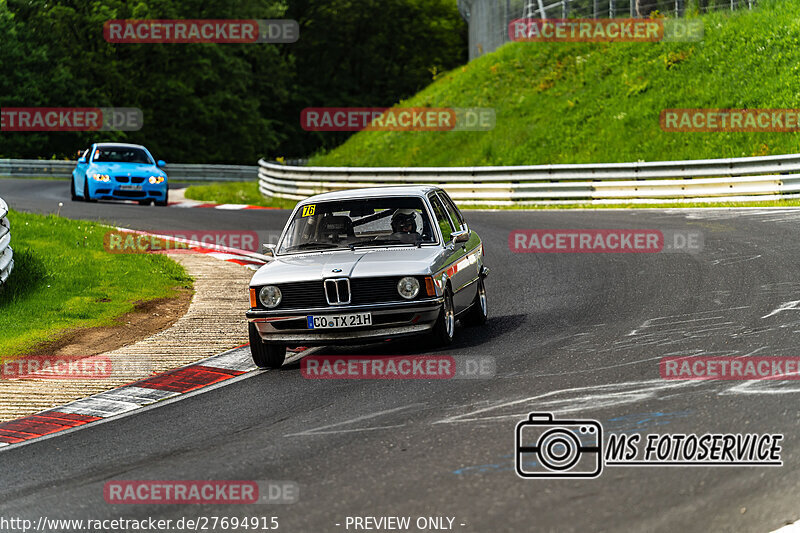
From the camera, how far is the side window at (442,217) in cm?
1062

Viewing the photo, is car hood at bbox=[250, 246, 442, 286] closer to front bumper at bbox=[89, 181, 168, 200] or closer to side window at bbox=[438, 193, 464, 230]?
side window at bbox=[438, 193, 464, 230]

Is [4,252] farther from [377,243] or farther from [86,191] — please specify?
[86,191]

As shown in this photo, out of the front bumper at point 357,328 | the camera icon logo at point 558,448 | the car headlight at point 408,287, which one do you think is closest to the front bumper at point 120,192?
the front bumper at point 357,328

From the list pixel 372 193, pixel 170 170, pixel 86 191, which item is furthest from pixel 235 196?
pixel 372 193

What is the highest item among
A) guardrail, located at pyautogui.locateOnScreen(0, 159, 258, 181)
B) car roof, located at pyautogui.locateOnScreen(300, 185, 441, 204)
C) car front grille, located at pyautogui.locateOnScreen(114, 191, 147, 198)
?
car roof, located at pyautogui.locateOnScreen(300, 185, 441, 204)

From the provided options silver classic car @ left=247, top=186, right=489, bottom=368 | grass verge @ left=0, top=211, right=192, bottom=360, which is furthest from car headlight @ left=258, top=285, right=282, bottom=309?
grass verge @ left=0, top=211, right=192, bottom=360

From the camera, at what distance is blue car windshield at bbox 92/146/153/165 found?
2634 cm

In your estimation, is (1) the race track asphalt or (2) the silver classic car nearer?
(1) the race track asphalt

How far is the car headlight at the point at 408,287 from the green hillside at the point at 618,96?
17758 mm

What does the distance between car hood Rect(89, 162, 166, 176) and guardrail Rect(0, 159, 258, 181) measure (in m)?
15.6

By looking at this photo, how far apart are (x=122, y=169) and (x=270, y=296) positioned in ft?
58.5

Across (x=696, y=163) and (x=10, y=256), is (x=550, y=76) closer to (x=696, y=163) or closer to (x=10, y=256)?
(x=696, y=163)

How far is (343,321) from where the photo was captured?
9.17 meters

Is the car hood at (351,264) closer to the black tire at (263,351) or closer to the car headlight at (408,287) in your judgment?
the car headlight at (408,287)
